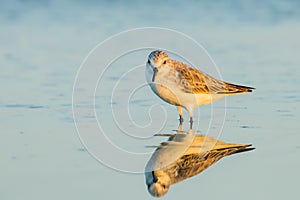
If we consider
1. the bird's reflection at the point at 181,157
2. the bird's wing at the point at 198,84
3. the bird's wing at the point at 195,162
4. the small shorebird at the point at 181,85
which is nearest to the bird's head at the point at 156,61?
the small shorebird at the point at 181,85

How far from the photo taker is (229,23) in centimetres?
1568

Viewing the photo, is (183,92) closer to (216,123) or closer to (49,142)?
(216,123)

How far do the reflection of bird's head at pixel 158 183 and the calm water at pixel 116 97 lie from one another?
0.08 m

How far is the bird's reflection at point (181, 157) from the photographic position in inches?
279

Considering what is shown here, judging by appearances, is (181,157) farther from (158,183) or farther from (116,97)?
(116,97)

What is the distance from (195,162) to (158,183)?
701 millimetres

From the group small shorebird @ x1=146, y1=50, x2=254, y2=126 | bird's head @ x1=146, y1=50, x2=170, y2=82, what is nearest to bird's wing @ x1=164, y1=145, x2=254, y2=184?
small shorebird @ x1=146, y1=50, x2=254, y2=126

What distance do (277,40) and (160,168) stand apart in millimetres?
7150

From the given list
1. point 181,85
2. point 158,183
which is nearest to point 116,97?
point 181,85

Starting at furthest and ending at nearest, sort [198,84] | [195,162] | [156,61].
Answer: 1. [198,84]
2. [156,61]
3. [195,162]

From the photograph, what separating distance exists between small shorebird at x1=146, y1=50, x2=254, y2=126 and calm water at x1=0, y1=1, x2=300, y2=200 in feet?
0.79

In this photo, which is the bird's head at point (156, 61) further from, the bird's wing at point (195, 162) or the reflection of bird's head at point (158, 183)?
the reflection of bird's head at point (158, 183)

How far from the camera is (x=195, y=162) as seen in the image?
24.9 ft

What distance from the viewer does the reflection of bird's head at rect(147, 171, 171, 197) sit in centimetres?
677
